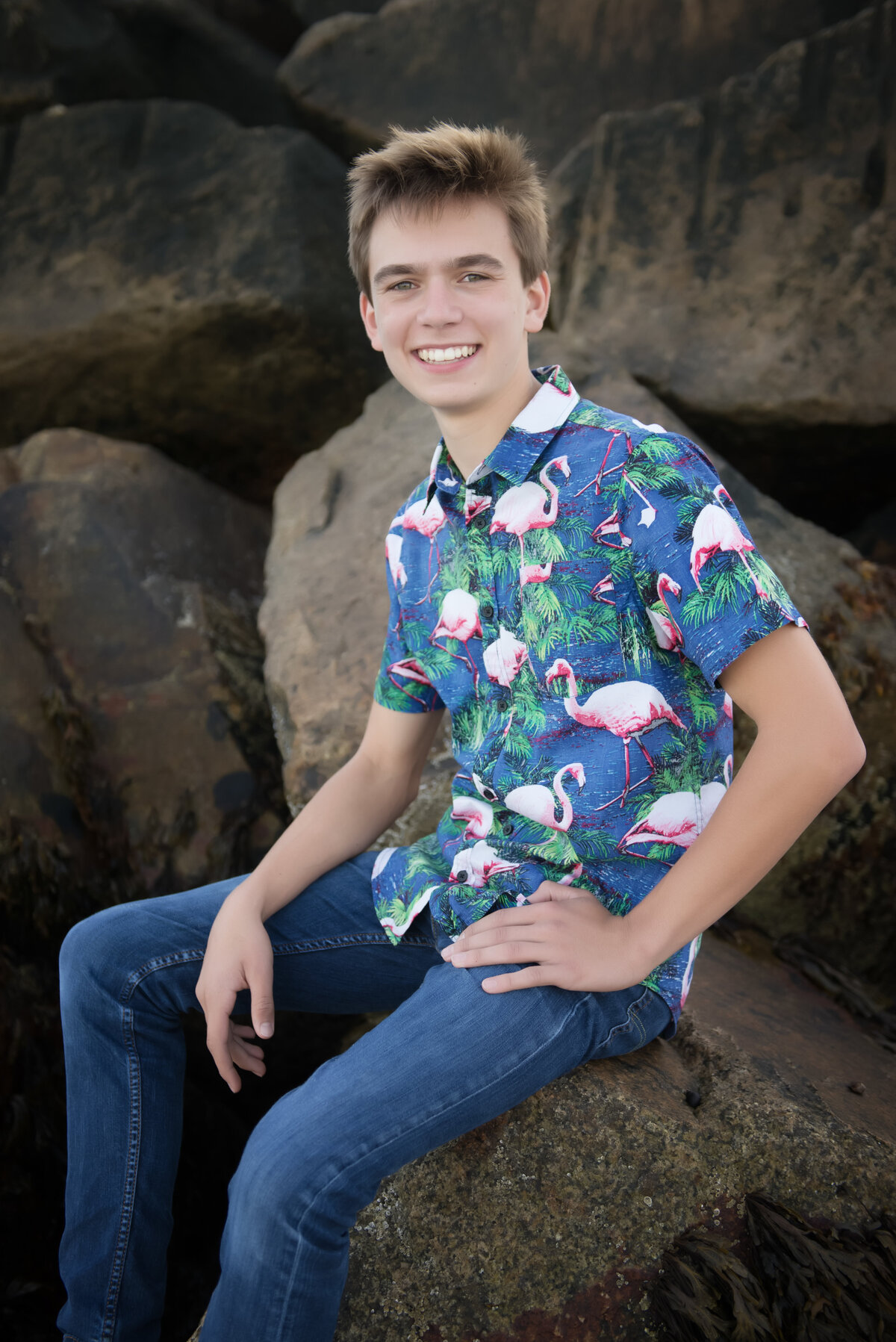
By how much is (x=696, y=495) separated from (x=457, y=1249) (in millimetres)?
1273

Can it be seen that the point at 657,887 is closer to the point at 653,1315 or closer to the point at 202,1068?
the point at 653,1315

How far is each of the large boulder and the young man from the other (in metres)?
0.77

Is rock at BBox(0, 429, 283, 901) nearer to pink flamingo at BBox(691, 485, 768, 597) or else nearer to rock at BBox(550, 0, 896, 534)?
rock at BBox(550, 0, 896, 534)

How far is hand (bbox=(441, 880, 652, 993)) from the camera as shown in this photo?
4.80ft

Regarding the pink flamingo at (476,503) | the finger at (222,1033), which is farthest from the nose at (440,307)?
the finger at (222,1033)

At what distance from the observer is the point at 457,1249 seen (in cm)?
162

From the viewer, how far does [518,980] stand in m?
1.46

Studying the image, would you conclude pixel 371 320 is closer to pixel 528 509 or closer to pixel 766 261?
pixel 528 509

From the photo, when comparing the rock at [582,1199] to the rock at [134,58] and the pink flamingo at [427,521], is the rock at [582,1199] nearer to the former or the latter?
the pink flamingo at [427,521]

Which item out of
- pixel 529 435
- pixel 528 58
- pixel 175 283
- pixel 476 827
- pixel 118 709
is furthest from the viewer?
pixel 528 58

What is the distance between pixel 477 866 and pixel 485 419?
31.0 inches

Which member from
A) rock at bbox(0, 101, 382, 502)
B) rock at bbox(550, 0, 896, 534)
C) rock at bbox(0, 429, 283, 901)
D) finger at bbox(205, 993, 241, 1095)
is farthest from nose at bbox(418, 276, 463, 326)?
rock at bbox(0, 101, 382, 502)

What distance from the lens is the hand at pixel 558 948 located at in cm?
146

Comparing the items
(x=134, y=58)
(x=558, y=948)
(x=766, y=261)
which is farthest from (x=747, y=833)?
(x=134, y=58)
